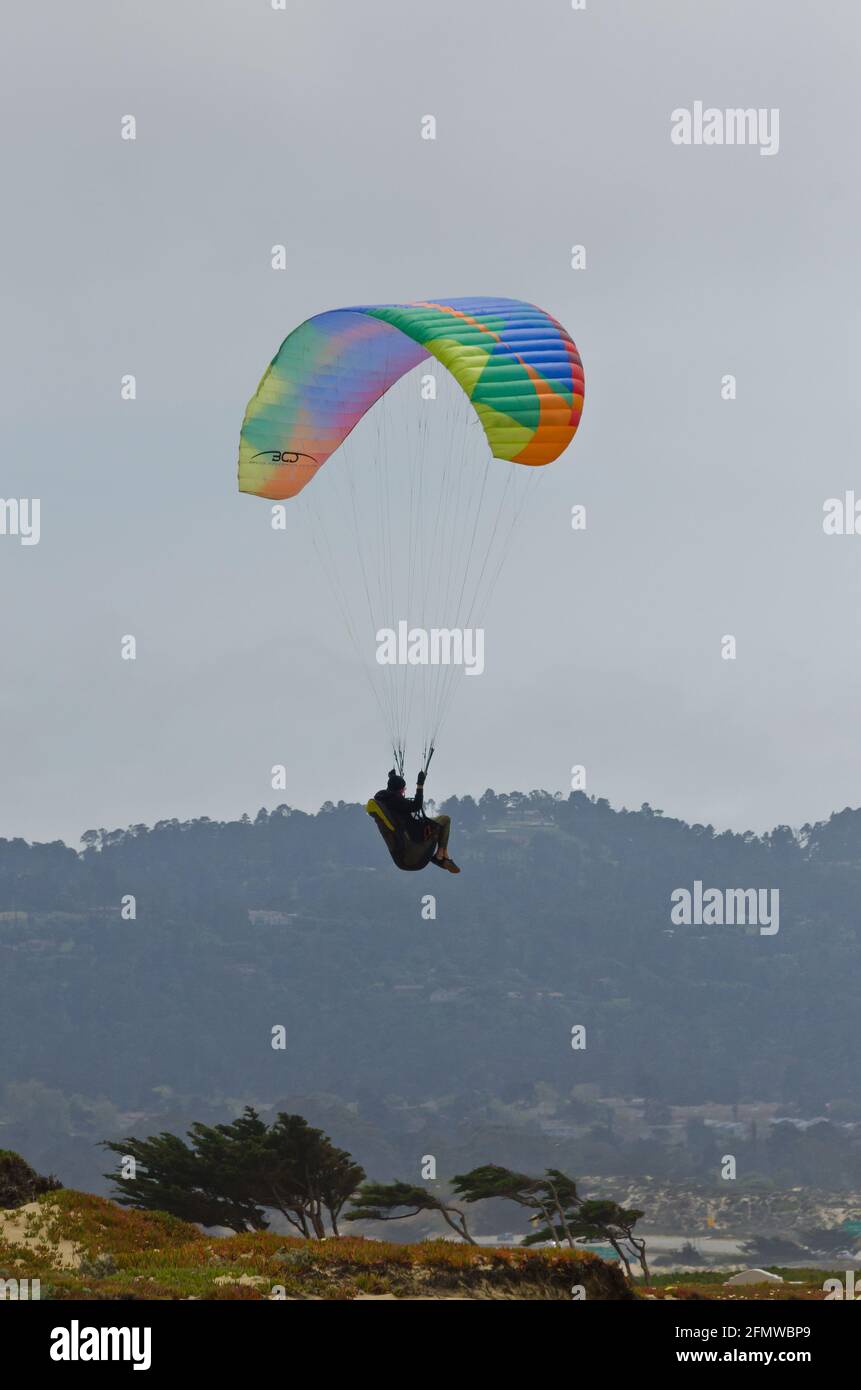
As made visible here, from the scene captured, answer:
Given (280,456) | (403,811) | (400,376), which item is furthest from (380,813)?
(400,376)

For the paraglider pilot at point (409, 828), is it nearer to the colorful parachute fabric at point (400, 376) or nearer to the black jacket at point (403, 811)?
the black jacket at point (403, 811)

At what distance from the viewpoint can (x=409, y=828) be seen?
26562 millimetres

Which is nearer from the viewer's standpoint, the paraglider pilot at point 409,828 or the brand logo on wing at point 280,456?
the paraglider pilot at point 409,828

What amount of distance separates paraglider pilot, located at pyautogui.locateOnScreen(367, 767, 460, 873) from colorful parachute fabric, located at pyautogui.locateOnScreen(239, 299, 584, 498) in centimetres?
500

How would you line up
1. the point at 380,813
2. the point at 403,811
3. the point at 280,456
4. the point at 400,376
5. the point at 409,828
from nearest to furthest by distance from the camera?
1. the point at 409,828
2. the point at 403,811
3. the point at 380,813
4. the point at 280,456
5. the point at 400,376

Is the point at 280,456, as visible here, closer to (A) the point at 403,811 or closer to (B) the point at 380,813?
(B) the point at 380,813

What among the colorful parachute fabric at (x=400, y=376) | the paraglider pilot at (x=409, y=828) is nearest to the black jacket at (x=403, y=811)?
the paraglider pilot at (x=409, y=828)

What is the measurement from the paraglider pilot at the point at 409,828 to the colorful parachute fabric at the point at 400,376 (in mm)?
4996

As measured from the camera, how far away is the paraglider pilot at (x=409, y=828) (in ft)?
86.1

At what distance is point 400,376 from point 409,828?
913 centimetres

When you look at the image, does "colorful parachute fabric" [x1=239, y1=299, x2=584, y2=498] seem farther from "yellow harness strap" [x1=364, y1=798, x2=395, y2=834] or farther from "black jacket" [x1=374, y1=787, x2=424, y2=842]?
"yellow harness strap" [x1=364, y1=798, x2=395, y2=834]

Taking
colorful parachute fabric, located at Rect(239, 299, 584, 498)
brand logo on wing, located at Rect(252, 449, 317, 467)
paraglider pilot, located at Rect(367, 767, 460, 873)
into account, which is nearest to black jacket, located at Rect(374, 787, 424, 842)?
paraglider pilot, located at Rect(367, 767, 460, 873)
